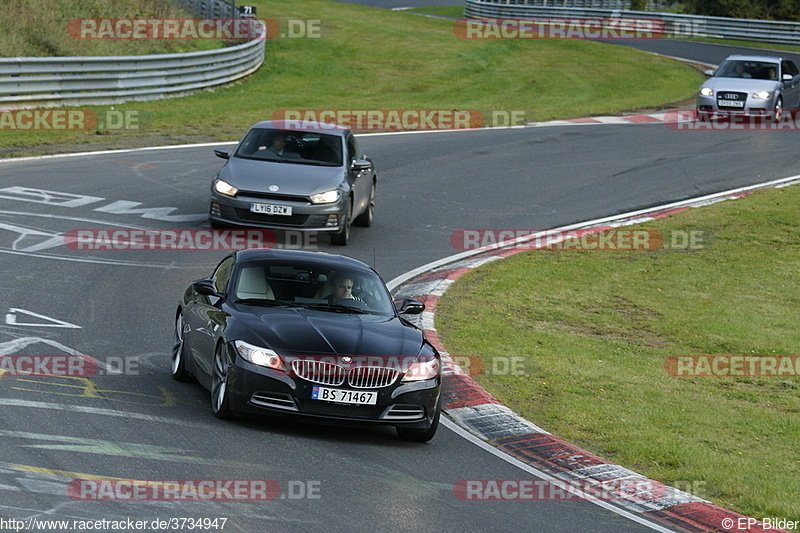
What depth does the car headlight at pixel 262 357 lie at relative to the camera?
30.1ft

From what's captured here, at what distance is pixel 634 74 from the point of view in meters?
42.4

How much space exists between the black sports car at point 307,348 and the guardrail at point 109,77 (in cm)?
1683

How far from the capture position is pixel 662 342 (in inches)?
542

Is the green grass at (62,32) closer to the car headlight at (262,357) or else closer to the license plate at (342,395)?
the car headlight at (262,357)

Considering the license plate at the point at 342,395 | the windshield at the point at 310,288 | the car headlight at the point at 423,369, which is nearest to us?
the license plate at the point at 342,395

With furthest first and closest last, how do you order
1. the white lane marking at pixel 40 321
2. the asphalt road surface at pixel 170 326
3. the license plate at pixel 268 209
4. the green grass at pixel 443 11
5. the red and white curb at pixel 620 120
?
the green grass at pixel 443 11 → the red and white curb at pixel 620 120 → the license plate at pixel 268 209 → the white lane marking at pixel 40 321 → the asphalt road surface at pixel 170 326

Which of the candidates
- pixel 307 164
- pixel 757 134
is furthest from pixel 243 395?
pixel 757 134

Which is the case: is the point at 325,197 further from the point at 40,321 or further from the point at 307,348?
the point at 307,348

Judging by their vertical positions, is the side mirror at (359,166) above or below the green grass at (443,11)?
above

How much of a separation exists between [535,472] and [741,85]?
79.6 feet

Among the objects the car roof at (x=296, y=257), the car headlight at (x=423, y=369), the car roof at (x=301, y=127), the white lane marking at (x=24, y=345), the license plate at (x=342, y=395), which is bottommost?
the white lane marking at (x=24, y=345)

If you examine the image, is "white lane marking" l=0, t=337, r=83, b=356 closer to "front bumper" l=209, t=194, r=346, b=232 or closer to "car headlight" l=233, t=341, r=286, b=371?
"car headlight" l=233, t=341, r=286, b=371

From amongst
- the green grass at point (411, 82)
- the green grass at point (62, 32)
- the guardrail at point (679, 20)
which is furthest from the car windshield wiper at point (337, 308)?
the guardrail at point (679, 20)

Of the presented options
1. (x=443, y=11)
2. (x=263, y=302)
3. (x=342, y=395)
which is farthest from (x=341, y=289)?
(x=443, y=11)
